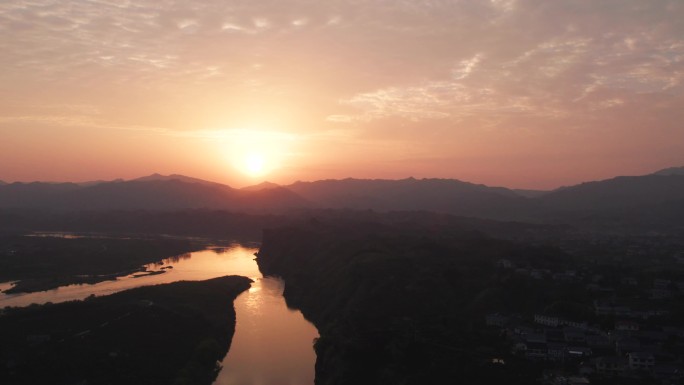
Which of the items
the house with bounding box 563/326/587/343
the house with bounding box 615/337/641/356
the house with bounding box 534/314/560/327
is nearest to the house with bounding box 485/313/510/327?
the house with bounding box 534/314/560/327

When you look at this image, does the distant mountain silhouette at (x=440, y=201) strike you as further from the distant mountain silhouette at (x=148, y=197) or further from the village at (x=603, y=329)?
the village at (x=603, y=329)

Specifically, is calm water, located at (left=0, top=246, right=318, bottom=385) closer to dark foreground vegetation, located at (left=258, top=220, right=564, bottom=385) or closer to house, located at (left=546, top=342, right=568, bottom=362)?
dark foreground vegetation, located at (left=258, top=220, right=564, bottom=385)

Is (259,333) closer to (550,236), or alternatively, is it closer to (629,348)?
(629,348)

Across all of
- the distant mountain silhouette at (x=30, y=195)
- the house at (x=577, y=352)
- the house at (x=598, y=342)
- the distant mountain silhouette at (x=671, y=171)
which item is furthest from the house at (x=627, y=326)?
the distant mountain silhouette at (x=671, y=171)

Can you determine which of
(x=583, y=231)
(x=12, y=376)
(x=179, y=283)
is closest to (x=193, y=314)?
(x=179, y=283)

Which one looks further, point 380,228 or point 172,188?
point 172,188

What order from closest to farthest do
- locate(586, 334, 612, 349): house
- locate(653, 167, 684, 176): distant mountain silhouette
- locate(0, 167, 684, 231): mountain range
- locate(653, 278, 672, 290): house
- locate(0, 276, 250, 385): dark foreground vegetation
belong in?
locate(0, 276, 250, 385): dark foreground vegetation
locate(586, 334, 612, 349): house
locate(653, 278, 672, 290): house
locate(0, 167, 684, 231): mountain range
locate(653, 167, 684, 176): distant mountain silhouette

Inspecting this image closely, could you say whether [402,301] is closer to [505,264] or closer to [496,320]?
[496,320]
